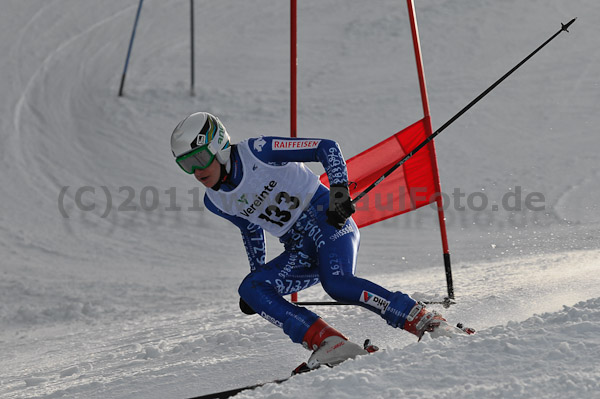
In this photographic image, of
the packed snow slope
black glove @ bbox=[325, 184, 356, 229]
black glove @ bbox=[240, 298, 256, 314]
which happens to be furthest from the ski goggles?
the packed snow slope

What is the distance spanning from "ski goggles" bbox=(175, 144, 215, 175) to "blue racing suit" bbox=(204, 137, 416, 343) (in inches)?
6.2

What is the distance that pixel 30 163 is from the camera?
32.7 feet

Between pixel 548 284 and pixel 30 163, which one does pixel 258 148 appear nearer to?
pixel 548 284

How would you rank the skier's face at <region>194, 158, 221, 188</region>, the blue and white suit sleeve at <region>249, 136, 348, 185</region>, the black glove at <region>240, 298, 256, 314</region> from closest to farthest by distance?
the blue and white suit sleeve at <region>249, 136, 348, 185</region> → the skier's face at <region>194, 158, 221, 188</region> → the black glove at <region>240, 298, 256, 314</region>

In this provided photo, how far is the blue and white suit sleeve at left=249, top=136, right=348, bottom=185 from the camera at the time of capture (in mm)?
3359

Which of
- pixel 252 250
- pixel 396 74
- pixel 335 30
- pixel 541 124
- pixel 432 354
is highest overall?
pixel 335 30

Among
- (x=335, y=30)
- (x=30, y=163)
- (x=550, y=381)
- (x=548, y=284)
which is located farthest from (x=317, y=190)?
(x=335, y=30)

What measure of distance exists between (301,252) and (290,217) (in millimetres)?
192

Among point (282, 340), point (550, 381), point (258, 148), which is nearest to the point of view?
point (550, 381)

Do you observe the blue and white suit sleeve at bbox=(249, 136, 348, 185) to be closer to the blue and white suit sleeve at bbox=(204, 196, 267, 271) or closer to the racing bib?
the racing bib

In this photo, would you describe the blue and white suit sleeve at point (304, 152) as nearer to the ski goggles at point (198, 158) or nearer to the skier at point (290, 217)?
the skier at point (290, 217)

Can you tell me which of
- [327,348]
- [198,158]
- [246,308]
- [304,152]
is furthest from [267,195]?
[327,348]

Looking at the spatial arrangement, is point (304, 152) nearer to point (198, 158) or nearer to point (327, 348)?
point (198, 158)

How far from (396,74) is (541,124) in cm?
270
